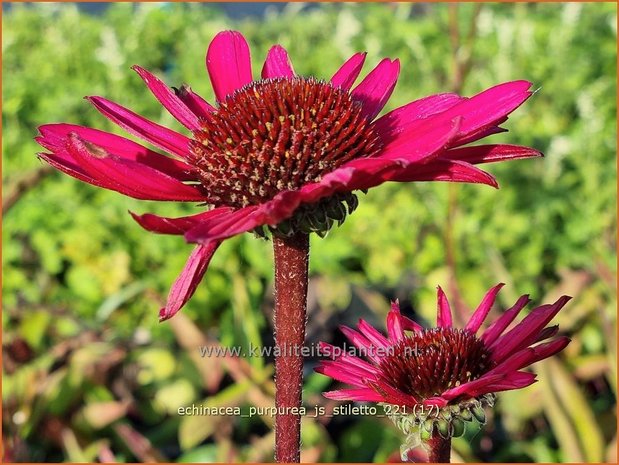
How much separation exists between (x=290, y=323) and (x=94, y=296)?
4.45 ft

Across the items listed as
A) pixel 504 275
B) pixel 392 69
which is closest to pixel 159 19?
pixel 504 275

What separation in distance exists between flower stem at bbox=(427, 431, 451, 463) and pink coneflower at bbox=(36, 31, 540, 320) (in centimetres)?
14

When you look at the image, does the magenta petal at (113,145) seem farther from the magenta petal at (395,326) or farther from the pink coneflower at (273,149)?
the magenta petal at (395,326)

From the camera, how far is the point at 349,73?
1.75 feet

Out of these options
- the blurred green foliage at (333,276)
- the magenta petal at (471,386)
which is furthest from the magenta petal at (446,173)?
the blurred green foliage at (333,276)

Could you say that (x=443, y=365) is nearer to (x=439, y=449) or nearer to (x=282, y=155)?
(x=439, y=449)

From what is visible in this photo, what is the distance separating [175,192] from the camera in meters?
0.44

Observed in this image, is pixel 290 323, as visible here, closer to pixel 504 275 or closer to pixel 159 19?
pixel 504 275

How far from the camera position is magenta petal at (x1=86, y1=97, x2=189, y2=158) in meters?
0.49

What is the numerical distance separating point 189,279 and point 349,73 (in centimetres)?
20

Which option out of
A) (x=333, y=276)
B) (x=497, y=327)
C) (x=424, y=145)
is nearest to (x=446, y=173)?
(x=424, y=145)

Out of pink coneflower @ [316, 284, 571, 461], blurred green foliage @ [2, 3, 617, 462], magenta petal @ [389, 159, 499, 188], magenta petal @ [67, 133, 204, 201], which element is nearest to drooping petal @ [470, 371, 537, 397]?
pink coneflower @ [316, 284, 571, 461]

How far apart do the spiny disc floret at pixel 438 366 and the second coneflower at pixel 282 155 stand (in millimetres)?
105

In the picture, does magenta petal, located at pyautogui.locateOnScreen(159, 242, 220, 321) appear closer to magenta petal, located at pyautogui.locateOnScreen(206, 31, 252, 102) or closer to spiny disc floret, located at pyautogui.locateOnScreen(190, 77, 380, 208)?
spiny disc floret, located at pyautogui.locateOnScreen(190, 77, 380, 208)
